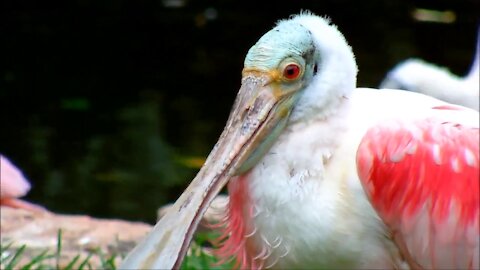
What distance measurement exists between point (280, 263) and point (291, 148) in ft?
1.05

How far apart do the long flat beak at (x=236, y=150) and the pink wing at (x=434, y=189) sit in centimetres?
26

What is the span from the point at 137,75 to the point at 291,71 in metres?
8.11

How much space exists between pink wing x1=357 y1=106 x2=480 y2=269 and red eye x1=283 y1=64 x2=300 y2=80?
0.26 m

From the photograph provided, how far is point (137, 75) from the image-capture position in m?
11.1

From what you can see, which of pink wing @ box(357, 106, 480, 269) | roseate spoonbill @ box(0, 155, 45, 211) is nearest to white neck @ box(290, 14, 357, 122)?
pink wing @ box(357, 106, 480, 269)

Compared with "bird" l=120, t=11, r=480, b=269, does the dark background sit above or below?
below

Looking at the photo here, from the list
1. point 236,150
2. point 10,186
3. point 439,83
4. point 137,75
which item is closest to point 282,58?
point 236,150

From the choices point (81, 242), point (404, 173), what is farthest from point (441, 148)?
point (81, 242)

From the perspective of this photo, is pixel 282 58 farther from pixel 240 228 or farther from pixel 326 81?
pixel 240 228

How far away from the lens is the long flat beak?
3.02 m

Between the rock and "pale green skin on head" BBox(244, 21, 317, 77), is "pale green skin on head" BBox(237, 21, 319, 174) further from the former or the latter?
the rock

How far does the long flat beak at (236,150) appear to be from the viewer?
9.91ft

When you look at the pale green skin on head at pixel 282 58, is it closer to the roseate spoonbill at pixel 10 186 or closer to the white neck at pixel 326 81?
the white neck at pixel 326 81

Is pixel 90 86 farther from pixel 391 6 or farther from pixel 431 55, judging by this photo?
pixel 391 6
